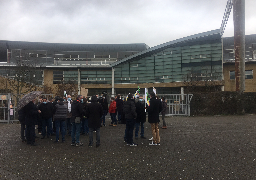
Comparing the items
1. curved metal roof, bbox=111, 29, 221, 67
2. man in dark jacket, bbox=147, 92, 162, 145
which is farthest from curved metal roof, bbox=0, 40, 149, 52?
man in dark jacket, bbox=147, 92, 162, 145

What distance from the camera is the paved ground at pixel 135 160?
5324 mm

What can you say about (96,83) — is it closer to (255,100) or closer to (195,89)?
(195,89)

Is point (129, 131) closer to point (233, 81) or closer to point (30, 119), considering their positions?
point (30, 119)

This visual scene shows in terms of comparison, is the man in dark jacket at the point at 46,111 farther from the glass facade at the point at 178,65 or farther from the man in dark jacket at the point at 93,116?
the glass facade at the point at 178,65

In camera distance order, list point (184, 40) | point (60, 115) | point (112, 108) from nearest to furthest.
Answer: point (60, 115), point (112, 108), point (184, 40)

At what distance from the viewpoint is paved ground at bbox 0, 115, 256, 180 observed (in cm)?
532

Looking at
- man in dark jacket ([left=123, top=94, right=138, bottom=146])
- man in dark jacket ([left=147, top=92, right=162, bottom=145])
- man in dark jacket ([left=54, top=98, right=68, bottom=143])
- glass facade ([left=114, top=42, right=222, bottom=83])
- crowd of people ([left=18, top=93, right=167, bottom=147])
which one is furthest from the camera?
glass facade ([left=114, top=42, right=222, bottom=83])

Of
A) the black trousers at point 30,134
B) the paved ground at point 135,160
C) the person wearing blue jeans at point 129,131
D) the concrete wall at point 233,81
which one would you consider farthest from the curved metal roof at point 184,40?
the black trousers at point 30,134

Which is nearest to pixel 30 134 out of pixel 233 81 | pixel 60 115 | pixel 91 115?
pixel 60 115

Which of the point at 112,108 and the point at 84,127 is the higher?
the point at 112,108

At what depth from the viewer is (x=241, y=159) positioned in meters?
6.36

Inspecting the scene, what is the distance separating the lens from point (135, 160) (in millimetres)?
6496

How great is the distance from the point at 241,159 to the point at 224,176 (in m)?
1.56

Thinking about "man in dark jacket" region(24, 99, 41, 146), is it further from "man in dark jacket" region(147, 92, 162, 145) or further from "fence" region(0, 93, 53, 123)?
"fence" region(0, 93, 53, 123)
